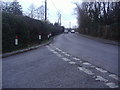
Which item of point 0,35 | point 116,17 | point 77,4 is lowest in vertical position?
point 0,35

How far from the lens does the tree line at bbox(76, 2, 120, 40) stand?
2871 centimetres

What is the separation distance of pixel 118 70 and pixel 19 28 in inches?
396

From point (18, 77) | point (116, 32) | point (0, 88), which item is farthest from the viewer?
point (116, 32)

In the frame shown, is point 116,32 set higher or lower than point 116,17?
lower

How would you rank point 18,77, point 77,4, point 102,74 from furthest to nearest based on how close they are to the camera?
point 77,4, point 102,74, point 18,77

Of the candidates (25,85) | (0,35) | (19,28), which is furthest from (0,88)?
(19,28)

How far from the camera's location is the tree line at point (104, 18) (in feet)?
94.2

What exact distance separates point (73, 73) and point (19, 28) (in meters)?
9.79

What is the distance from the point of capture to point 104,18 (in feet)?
129

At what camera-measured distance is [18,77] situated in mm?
6098

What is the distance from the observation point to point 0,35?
1177cm

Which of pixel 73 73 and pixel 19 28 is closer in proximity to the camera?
pixel 73 73

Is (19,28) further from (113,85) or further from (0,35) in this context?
(113,85)

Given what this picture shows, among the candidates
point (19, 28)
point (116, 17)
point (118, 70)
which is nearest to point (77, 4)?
point (116, 17)
